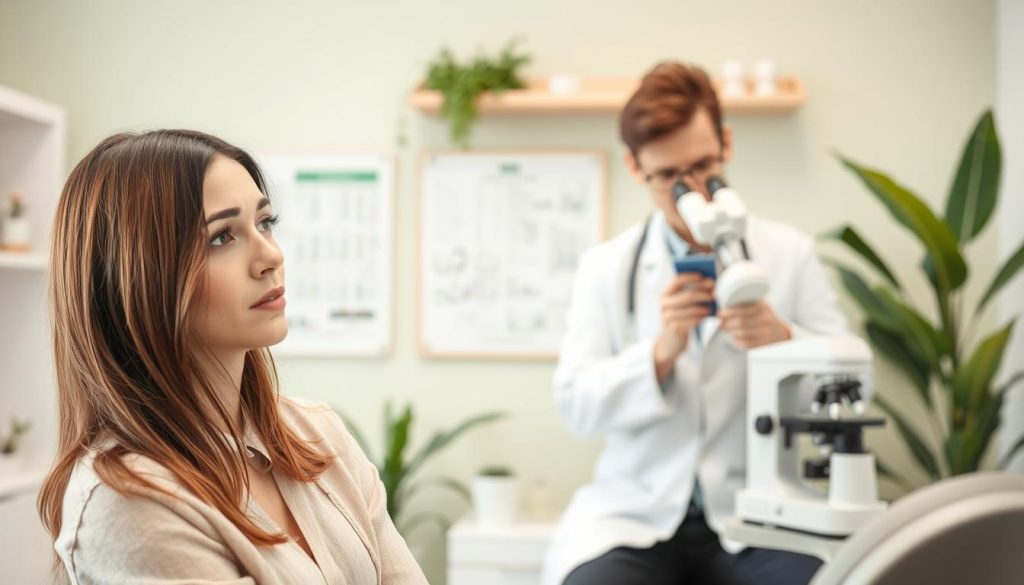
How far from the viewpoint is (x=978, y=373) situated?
2766mm

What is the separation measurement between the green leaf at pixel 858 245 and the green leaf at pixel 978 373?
0.31 meters

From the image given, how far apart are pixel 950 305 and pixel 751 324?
1.37 metres

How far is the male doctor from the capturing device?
6.81 ft

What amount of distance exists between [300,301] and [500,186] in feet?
2.74

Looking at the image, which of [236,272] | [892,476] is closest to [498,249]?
[892,476]

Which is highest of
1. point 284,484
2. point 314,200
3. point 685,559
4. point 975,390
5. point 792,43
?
point 792,43

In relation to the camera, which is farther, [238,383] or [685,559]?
[685,559]

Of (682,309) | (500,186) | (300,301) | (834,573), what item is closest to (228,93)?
(300,301)

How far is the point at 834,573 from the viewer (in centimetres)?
100

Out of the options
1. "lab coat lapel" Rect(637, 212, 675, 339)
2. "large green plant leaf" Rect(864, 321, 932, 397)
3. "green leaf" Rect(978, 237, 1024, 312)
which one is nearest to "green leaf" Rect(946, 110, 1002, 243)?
"green leaf" Rect(978, 237, 1024, 312)

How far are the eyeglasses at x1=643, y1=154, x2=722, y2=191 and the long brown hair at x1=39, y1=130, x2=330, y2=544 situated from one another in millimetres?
1307

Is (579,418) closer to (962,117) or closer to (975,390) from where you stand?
(975,390)

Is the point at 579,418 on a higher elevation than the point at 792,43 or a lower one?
lower

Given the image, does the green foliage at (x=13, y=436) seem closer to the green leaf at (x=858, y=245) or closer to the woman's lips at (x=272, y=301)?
the woman's lips at (x=272, y=301)
